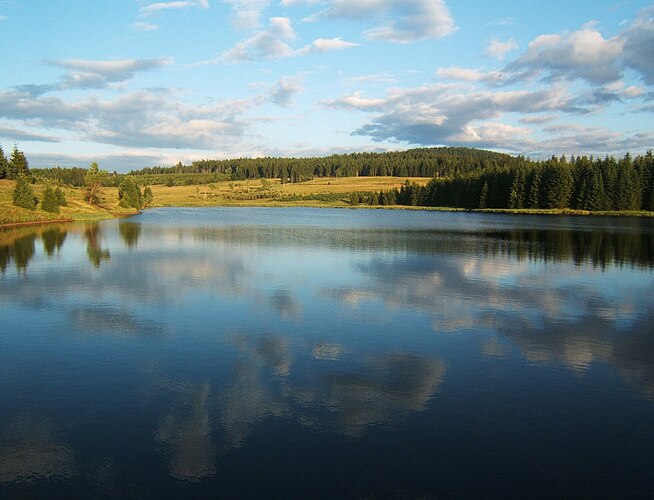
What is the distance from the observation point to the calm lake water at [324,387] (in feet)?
33.4

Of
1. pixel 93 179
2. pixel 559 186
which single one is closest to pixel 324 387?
pixel 93 179

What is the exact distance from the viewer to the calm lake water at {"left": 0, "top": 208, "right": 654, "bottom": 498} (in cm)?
1018

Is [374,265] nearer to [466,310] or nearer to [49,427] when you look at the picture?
[466,310]

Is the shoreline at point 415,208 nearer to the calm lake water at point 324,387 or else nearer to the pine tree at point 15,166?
the pine tree at point 15,166

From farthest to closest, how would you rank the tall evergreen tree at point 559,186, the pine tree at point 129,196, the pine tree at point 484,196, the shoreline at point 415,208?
the pine tree at point 484,196 < the tall evergreen tree at point 559,186 < the pine tree at point 129,196 < the shoreline at point 415,208

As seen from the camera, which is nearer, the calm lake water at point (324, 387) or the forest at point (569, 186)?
the calm lake water at point (324, 387)

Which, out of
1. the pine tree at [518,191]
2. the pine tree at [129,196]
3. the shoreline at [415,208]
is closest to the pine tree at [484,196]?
the shoreline at [415,208]

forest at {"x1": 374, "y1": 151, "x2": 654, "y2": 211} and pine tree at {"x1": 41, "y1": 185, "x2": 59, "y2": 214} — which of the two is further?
forest at {"x1": 374, "y1": 151, "x2": 654, "y2": 211}

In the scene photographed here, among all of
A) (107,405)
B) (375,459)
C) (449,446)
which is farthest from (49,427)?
(449,446)

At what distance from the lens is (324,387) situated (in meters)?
14.3

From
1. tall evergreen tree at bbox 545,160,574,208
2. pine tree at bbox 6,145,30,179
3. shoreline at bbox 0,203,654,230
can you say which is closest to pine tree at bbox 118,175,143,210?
shoreline at bbox 0,203,654,230

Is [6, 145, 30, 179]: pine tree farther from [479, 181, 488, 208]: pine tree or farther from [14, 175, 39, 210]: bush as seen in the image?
[479, 181, 488, 208]: pine tree

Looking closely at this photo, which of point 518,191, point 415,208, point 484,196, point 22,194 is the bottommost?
point 415,208

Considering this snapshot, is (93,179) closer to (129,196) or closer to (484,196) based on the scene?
(129,196)
